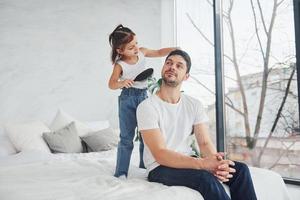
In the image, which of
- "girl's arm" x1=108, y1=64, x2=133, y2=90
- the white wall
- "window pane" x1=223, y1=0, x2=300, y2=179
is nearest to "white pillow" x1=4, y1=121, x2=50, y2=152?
the white wall

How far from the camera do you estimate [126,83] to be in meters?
1.87

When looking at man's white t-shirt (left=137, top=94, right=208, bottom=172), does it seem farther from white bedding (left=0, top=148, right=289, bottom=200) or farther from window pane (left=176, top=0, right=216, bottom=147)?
window pane (left=176, top=0, right=216, bottom=147)

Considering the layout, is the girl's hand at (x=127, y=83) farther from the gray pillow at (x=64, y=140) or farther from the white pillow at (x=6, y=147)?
the white pillow at (x=6, y=147)

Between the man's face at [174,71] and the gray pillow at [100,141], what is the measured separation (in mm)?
1679

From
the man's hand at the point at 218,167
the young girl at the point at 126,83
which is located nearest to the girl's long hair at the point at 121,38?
the young girl at the point at 126,83

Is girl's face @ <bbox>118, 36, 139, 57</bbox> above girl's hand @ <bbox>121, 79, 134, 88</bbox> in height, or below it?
above

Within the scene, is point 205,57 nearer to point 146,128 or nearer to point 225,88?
point 225,88

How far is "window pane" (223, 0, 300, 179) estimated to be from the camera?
305 centimetres

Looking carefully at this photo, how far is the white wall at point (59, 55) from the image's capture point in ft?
11.4

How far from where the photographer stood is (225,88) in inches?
143

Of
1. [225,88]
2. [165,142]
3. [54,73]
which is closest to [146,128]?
[165,142]

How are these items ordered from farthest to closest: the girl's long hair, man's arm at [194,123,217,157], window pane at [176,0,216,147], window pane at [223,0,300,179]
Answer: window pane at [176,0,216,147], window pane at [223,0,300,179], the girl's long hair, man's arm at [194,123,217,157]

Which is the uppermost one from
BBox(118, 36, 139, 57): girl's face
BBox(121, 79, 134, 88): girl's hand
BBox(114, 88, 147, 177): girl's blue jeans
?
BBox(118, 36, 139, 57): girl's face

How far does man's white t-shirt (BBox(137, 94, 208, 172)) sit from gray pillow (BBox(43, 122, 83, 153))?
1607 millimetres
